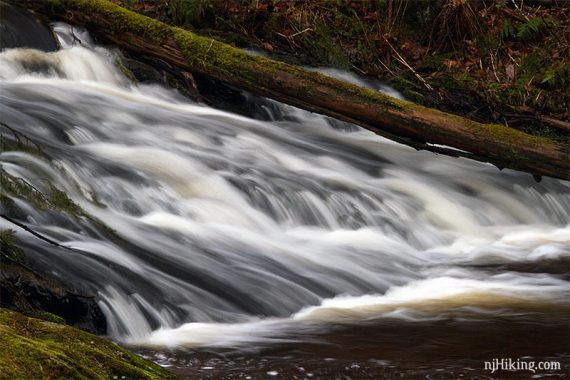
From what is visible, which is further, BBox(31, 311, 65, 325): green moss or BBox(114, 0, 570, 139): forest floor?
BBox(114, 0, 570, 139): forest floor

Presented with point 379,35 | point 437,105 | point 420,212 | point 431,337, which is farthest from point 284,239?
point 379,35

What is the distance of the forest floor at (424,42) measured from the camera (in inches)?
388

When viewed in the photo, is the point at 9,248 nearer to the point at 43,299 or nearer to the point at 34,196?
the point at 43,299

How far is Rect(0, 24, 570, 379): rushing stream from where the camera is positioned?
430 cm

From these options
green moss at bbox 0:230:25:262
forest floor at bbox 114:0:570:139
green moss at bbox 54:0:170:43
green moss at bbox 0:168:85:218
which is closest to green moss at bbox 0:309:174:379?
green moss at bbox 0:230:25:262

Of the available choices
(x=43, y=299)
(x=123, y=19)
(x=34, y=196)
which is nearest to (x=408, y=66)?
(x=123, y=19)

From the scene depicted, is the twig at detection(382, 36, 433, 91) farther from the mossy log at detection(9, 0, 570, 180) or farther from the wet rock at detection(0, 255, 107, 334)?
the wet rock at detection(0, 255, 107, 334)

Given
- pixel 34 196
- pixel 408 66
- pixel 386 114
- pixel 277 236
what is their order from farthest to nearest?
pixel 408 66 → pixel 386 114 → pixel 277 236 → pixel 34 196

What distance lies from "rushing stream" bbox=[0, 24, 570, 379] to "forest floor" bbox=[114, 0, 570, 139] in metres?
0.78

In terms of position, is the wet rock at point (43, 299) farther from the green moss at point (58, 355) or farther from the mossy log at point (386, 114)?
the mossy log at point (386, 114)

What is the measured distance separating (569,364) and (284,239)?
272cm

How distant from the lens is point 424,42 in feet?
35.1

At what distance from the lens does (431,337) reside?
4.39 m

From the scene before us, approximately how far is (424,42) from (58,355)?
8.72 meters
